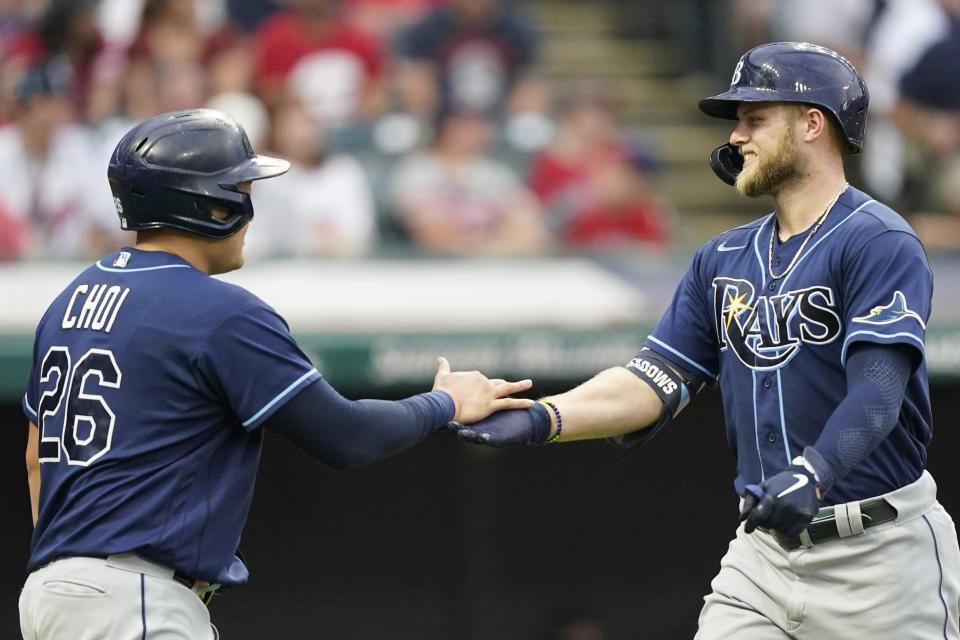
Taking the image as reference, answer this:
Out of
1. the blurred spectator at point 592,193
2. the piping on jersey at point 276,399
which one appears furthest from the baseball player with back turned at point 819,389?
the blurred spectator at point 592,193

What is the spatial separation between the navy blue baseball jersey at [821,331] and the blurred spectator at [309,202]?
3.51 metres

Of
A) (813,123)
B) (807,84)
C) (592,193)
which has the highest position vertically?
(807,84)

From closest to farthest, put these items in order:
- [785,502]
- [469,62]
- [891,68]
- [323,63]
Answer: [785,502], [323,63], [469,62], [891,68]

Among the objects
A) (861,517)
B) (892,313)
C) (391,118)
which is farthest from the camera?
(391,118)

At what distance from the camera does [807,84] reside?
12.4ft

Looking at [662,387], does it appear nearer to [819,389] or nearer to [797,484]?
[819,389]

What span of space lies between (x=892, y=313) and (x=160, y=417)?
1.69 metres

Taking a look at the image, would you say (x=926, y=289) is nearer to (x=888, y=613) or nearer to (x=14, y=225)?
(x=888, y=613)

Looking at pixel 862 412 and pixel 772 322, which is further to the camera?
pixel 772 322

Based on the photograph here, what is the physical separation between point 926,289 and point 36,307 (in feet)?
13.3

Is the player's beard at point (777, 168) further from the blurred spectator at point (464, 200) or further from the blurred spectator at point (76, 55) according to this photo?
the blurred spectator at point (76, 55)

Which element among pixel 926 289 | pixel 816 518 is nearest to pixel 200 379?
pixel 816 518

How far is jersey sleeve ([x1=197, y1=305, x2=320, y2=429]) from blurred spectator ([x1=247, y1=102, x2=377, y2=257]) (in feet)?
12.2

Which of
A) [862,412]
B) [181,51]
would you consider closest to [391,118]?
[181,51]
